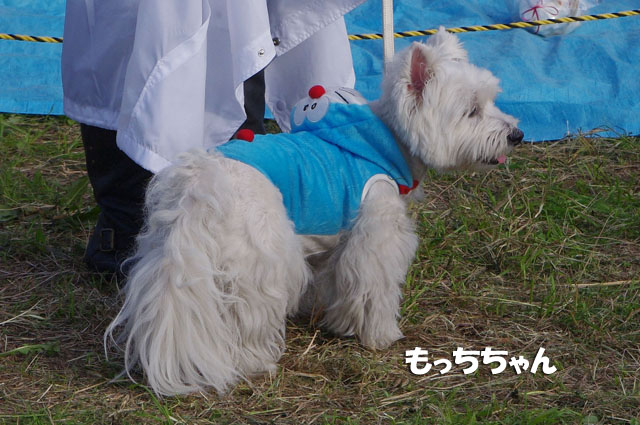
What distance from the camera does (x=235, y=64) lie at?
7.70 ft

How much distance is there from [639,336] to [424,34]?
201 centimetres

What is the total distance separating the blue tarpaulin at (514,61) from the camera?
3.74 meters

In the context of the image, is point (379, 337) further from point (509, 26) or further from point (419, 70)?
point (509, 26)

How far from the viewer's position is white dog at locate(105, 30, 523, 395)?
1981mm

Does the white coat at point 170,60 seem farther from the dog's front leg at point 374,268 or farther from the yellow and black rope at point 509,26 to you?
the yellow and black rope at point 509,26

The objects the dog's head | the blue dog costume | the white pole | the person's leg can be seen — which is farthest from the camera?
the person's leg

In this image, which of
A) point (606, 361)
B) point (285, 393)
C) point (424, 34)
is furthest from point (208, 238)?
point (424, 34)

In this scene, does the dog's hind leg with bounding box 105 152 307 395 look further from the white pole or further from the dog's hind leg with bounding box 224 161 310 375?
the white pole

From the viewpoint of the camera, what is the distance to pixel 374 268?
228 cm

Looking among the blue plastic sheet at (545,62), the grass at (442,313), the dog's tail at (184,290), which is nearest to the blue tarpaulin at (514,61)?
the blue plastic sheet at (545,62)

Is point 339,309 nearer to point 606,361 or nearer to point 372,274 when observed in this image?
point 372,274

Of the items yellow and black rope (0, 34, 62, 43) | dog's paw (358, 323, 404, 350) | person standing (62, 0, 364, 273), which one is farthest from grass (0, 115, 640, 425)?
yellow and black rope (0, 34, 62, 43)

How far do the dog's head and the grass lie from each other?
0.46m

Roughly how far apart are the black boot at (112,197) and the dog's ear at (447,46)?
933 millimetres
